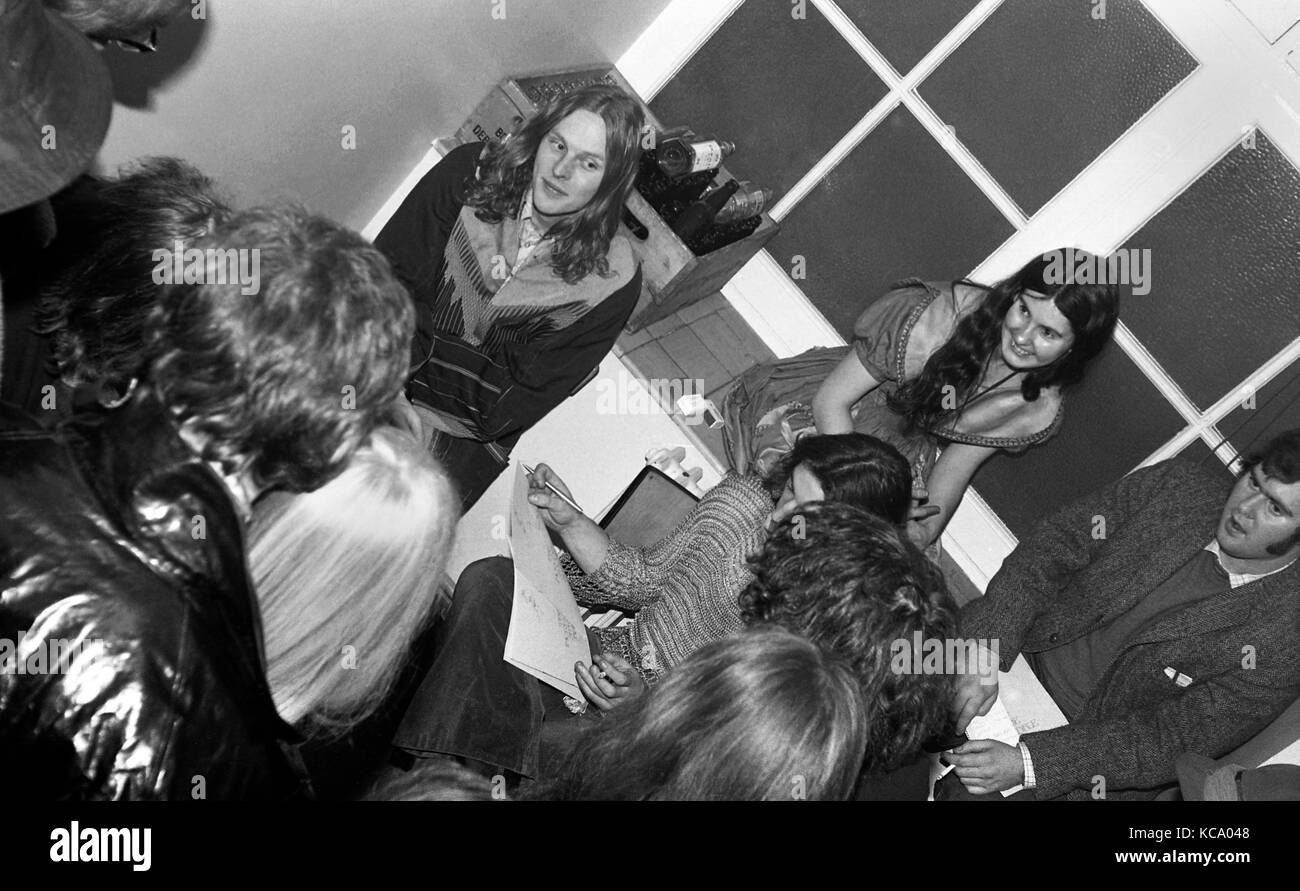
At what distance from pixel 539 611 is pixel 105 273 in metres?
0.93

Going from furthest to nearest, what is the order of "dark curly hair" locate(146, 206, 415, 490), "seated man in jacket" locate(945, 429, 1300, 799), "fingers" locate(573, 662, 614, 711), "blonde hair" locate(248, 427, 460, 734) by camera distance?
"seated man in jacket" locate(945, 429, 1300, 799), "fingers" locate(573, 662, 614, 711), "blonde hair" locate(248, 427, 460, 734), "dark curly hair" locate(146, 206, 415, 490)

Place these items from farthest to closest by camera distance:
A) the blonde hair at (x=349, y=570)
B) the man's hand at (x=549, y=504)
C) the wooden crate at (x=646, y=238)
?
1. the wooden crate at (x=646, y=238)
2. the man's hand at (x=549, y=504)
3. the blonde hair at (x=349, y=570)

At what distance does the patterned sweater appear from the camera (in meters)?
2.19

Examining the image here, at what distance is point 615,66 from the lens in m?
3.44

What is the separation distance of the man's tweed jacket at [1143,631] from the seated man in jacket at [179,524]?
1.94 meters

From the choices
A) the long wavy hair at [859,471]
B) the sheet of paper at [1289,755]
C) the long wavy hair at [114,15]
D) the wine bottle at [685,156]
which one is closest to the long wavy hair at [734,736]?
the long wavy hair at [859,471]

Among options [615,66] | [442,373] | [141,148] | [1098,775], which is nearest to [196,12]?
[141,148]

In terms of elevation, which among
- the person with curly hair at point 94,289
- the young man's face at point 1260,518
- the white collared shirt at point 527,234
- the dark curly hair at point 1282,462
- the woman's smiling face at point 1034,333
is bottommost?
the young man's face at point 1260,518

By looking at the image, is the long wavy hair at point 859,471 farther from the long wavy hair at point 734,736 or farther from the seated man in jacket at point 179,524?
the seated man in jacket at point 179,524

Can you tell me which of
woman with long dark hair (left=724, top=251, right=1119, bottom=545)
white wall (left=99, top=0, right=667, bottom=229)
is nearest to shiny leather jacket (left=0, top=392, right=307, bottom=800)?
white wall (left=99, top=0, right=667, bottom=229)

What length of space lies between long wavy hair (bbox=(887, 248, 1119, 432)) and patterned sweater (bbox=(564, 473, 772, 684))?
0.65m

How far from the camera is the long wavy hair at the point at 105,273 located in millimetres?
1626

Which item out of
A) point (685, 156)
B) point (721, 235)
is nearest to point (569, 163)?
point (685, 156)

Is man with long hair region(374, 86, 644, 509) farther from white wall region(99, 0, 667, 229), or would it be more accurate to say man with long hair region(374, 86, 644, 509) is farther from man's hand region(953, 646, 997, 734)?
man's hand region(953, 646, 997, 734)
